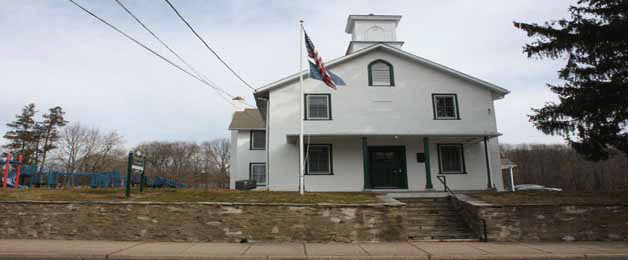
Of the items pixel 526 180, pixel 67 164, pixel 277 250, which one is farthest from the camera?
pixel 526 180

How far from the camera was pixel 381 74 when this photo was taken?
17.8 meters

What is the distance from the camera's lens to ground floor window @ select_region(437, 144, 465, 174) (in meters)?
17.3

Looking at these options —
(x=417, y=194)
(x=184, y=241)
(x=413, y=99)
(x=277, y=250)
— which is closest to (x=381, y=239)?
(x=277, y=250)

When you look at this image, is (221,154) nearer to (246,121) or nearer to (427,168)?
(246,121)

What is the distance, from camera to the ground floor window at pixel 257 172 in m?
27.5

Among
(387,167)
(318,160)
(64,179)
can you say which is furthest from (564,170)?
(64,179)

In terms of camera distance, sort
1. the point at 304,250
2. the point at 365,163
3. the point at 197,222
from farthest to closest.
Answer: the point at 365,163
the point at 197,222
the point at 304,250

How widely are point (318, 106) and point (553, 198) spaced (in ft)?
30.9

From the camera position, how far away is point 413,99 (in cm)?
1750

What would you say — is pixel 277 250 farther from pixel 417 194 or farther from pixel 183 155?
pixel 183 155

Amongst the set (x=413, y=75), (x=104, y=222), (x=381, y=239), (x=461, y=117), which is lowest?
(x=381, y=239)

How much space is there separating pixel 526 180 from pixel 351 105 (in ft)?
185

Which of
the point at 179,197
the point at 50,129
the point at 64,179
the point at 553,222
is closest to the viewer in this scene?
the point at 553,222

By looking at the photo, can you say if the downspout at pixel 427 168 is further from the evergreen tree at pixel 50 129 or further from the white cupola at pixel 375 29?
the evergreen tree at pixel 50 129
